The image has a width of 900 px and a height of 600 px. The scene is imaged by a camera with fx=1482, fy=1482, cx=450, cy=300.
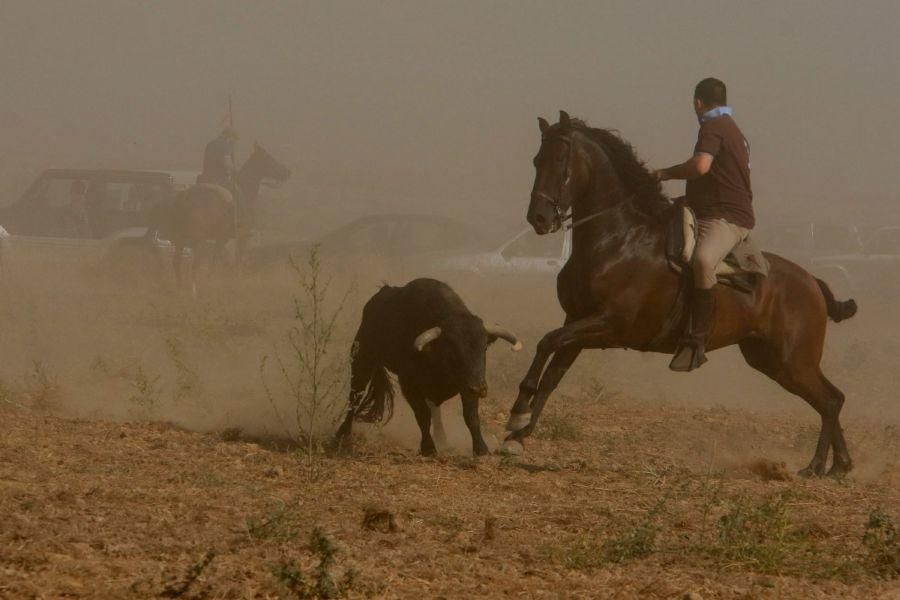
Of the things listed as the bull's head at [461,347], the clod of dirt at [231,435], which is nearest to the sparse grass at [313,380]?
the clod of dirt at [231,435]

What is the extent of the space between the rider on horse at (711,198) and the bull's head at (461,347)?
1378 millimetres

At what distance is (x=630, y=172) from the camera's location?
10.8 metres

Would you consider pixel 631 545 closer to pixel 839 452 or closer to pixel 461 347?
pixel 461 347

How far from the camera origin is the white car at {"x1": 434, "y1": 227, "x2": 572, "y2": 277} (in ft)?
75.4

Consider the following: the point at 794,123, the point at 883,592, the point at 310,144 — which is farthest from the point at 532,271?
the point at 794,123

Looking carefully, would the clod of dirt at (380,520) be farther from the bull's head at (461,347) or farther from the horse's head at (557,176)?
the horse's head at (557,176)

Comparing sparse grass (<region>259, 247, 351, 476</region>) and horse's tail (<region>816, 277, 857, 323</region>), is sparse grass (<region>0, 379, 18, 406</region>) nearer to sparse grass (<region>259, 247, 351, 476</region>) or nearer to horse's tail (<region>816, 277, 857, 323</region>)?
sparse grass (<region>259, 247, 351, 476</region>)

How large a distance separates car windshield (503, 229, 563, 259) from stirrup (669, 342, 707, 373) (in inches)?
487

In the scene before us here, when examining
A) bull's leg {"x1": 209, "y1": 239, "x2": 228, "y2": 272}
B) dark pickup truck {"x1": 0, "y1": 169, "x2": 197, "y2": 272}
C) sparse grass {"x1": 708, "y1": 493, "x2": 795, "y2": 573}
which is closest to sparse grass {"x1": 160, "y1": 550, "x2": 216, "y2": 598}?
sparse grass {"x1": 708, "y1": 493, "x2": 795, "y2": 573}

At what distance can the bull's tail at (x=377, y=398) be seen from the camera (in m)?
11.7

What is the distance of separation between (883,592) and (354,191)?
4541 centimetres

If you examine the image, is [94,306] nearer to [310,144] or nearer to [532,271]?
[532,271]

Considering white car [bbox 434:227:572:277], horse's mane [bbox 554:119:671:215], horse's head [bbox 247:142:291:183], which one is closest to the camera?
horse's mane [bbox 554:119:671:215]

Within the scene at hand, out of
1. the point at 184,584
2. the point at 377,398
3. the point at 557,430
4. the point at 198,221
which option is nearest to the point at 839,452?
the point at 557,430
